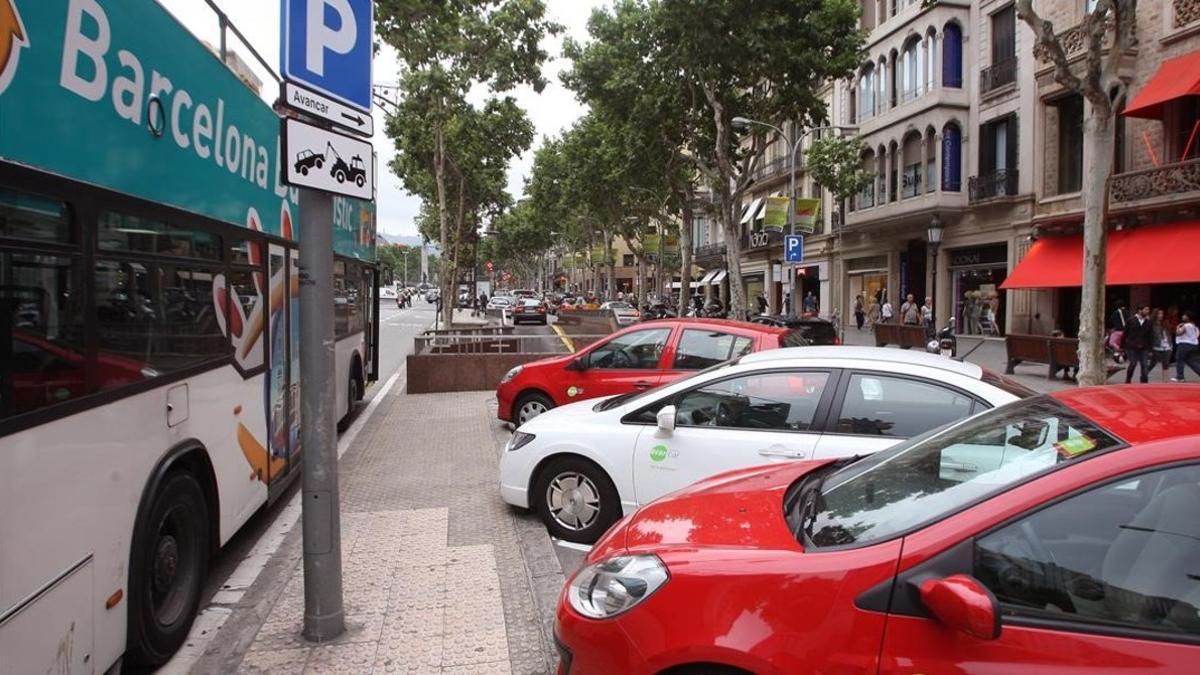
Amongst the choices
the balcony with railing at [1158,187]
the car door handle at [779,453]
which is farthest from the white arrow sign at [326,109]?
the balcony with railing at [1158,187]

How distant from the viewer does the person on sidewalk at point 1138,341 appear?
15.1 m

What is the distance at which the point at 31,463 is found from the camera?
2574 mm

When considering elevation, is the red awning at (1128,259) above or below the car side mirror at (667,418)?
above

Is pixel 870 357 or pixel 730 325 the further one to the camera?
pixel 730 325

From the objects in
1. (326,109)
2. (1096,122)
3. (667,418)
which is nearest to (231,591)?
(667,418)

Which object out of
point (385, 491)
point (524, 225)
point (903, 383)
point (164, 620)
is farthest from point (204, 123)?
point (524, 225)

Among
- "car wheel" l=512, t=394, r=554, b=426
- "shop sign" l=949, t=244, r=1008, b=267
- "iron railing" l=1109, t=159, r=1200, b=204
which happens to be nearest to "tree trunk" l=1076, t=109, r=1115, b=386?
"car wheel" l=512, t=394, r=554, b=426

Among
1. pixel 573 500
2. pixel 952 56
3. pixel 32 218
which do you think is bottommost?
pixel 573 500

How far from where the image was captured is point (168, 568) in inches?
→ 148

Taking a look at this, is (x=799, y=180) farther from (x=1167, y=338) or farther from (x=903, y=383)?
(x=903, y=383)

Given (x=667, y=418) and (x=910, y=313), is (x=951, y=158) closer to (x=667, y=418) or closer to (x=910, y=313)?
(x=910, y=313)

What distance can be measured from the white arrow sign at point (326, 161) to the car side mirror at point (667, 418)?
2.21 meters

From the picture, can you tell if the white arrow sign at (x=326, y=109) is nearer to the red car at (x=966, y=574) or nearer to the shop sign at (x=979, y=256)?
the red car at (x=966, y=574)

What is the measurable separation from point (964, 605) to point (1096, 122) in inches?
456
